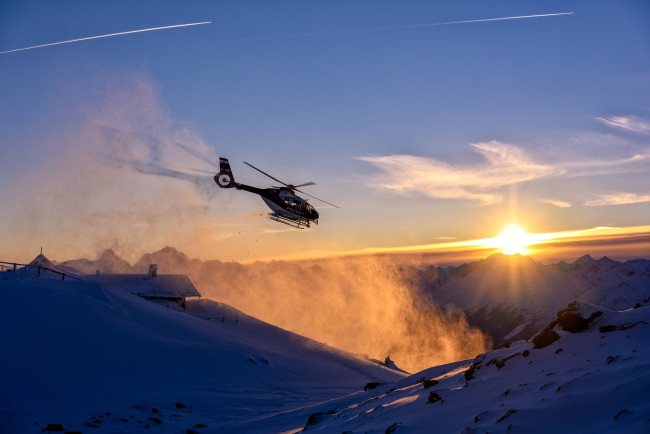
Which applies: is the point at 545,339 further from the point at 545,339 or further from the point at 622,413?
the point at 622,413

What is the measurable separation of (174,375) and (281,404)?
7757 mm

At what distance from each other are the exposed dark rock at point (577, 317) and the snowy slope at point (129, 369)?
1259 centimetres

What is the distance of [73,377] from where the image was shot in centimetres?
2214

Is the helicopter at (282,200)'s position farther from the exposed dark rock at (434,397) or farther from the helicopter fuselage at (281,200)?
the exposed dark rock at (434,397)

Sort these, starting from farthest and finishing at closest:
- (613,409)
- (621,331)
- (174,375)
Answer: (174,375) < (621,331) < (613,409)

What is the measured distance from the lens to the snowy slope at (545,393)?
7.71m

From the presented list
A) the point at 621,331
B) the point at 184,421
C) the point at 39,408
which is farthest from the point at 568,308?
the point at 39,408

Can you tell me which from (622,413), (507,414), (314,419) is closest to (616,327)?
(507,414)

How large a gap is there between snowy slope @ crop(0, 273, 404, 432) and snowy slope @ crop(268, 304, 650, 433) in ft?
24.0

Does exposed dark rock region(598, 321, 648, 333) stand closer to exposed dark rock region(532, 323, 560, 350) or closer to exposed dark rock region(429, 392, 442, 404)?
exposed dark rock region(532, 323, 560, 350)

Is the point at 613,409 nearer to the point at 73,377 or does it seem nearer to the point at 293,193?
the point at 73,377

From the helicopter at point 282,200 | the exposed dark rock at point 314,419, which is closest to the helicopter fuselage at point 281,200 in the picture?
the helicopter at point 282,200

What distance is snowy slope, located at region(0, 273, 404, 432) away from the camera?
1820 centimetres

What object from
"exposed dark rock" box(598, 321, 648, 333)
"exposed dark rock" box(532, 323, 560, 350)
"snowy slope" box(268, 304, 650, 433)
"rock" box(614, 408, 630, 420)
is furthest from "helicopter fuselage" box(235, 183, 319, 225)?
"rock" box(614, 408, 630, 420)
